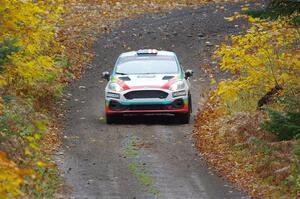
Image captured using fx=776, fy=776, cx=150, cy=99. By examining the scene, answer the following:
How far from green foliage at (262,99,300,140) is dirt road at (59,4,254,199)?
4.82 ft

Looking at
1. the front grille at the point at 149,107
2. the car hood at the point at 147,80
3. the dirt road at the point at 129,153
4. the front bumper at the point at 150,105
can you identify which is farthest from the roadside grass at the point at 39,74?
the front grille at the point at 149,107

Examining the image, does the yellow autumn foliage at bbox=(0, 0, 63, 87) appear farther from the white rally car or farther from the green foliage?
the green foliage

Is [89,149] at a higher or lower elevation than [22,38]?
lower

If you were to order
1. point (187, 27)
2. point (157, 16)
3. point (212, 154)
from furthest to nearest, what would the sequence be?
point (157, 16)
point (187, 27)
point (212, 154)

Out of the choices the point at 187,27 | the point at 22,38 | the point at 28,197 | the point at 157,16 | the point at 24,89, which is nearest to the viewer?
the point at 28,197

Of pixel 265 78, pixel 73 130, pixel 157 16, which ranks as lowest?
pixel 157 16

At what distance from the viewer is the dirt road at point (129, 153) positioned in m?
14.1

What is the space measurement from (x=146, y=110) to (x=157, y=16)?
2021cm

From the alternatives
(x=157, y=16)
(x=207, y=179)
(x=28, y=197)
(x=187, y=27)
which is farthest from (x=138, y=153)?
(x=157, y=16)

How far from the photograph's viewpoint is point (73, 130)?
20.0 meters

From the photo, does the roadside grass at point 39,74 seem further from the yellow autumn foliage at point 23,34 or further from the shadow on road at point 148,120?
the shadow on road at point 148,120

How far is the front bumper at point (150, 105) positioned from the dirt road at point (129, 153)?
44cm

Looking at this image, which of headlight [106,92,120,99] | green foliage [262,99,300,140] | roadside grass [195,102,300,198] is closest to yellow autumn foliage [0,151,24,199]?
roadside grass [195,102,300,198]

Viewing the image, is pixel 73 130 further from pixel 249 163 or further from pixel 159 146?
pixel 249 163
